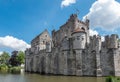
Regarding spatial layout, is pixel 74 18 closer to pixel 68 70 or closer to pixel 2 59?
pixel 68 70

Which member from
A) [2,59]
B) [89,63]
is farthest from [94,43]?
[2,59]

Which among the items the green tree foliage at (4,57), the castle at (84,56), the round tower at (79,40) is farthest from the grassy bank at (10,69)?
the round tower at (79,40)

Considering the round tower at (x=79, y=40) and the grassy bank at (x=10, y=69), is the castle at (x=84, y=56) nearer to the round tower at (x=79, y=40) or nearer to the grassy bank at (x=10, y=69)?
the round tower at (x=79, y=40)

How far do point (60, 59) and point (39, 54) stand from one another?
43.1 feet

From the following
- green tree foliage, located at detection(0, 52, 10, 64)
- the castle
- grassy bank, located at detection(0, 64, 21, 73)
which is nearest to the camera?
the castle

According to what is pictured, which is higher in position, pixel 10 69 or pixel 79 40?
pixel 79 40

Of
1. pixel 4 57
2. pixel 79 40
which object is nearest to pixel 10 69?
pixel 4 57

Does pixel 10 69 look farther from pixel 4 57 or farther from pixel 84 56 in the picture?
pixel 84 56

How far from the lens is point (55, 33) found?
57969mm

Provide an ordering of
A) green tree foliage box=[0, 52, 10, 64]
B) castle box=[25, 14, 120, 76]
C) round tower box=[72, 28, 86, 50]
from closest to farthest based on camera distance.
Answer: castle box=[25, 14, 120, 76] < round tower box=[72, 28, 86, 50] < green tree foliage box=[0, 52, 10, 64]

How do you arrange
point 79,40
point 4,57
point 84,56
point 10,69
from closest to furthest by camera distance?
point 84,56
point 79,40
point 10,69
point 4,57

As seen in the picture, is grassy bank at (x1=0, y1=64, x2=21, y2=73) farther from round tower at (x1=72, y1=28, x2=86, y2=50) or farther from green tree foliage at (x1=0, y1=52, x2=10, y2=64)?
round tower at (x1=72, y1=28, x2=86, y2=50)

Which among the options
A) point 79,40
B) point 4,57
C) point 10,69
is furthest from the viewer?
point 4,57

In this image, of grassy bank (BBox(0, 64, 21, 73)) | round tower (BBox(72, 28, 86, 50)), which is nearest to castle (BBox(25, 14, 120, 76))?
round tower (BBox(72, 28, 86, 50))
